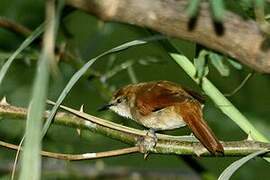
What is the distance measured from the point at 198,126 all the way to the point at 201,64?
32cm

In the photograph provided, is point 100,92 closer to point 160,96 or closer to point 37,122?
point 160,96

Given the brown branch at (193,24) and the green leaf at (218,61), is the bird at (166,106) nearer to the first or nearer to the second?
the green leaf at (218,61)

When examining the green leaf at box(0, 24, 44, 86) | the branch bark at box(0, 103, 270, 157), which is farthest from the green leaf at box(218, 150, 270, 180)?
the green leaf at box(0, 24, 44, 86)

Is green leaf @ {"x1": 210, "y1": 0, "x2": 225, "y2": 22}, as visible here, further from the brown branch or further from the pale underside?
the pale underside

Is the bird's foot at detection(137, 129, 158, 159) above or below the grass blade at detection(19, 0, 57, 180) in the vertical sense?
above

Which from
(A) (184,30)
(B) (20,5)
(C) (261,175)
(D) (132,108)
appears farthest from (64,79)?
(A) (184,30)

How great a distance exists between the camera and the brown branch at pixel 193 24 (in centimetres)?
140

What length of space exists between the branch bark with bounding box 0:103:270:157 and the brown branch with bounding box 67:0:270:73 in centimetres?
22

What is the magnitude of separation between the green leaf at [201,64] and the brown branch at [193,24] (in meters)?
0.27

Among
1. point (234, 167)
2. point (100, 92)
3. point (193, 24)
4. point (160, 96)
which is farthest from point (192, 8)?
point (100, 92)

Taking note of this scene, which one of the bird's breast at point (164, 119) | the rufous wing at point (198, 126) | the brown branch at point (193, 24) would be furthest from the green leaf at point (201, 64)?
the bird's breast at point (164, 119)

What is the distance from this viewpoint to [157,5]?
143 centimetres

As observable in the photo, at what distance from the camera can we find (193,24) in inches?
57.2

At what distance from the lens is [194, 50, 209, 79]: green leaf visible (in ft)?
5.86
